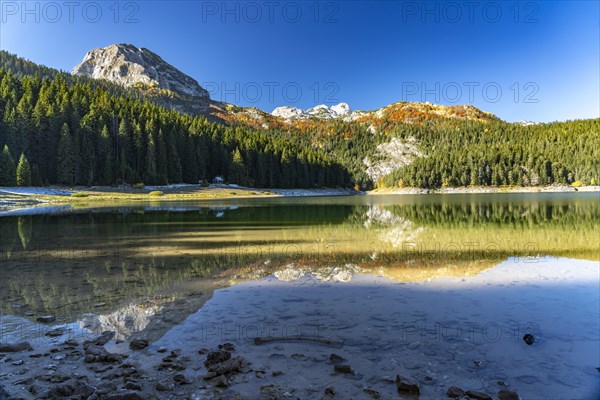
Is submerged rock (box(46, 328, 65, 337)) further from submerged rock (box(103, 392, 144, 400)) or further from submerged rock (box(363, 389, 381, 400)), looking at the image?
submerged rock (box(363, 389, 381, 400))

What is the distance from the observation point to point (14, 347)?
6812 millimetres

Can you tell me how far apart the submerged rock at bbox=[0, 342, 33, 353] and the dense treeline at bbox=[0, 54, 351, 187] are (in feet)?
275

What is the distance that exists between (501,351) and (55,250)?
63.3ft

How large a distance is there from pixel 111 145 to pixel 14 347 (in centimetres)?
10544

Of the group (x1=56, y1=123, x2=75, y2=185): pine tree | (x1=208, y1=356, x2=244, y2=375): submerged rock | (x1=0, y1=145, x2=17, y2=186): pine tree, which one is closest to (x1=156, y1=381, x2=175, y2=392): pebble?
(x1=208, y1=356, x2=244, y2=375): submerged rock

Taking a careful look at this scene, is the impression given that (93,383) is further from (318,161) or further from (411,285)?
(318,161)

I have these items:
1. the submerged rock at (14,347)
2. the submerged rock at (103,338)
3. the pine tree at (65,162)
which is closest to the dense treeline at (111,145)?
the pine tree at (65,162)

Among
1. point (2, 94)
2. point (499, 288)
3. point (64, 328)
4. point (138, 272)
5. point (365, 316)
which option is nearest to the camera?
point (64, 328)

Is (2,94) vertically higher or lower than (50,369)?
higher

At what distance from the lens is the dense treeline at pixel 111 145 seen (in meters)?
85.8

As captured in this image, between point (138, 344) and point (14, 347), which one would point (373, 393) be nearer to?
point (138, 344)

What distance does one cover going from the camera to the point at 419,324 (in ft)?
27.2

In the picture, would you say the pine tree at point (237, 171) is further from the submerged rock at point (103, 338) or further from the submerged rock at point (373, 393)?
the submerged rock at point (373, 393)

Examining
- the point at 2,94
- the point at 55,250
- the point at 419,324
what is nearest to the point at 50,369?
the point at 419,324
